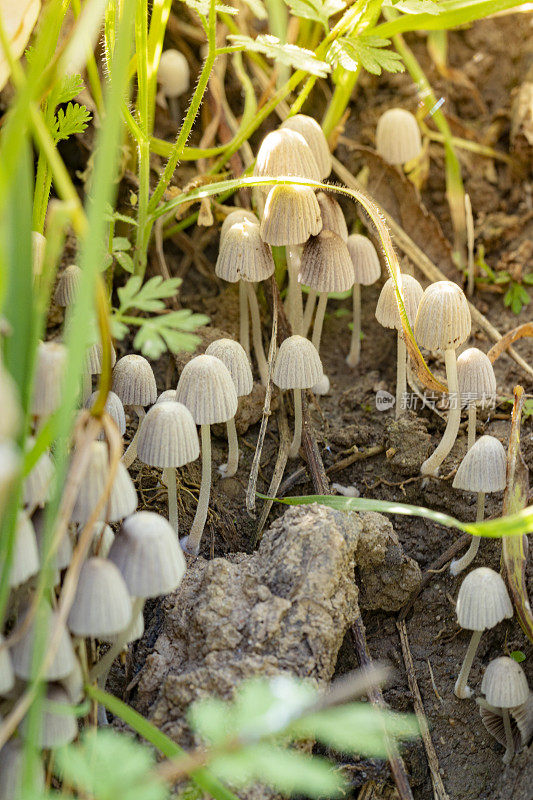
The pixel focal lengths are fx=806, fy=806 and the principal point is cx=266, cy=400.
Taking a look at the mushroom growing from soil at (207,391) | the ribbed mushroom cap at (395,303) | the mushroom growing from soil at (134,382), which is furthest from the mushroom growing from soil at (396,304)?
the mushroom growing from soil at (134,382)

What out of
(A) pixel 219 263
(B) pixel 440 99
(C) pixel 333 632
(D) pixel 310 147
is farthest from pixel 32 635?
(B) pixel 440 99

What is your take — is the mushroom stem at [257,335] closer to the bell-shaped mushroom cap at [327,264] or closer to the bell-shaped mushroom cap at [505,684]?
the bell-shaped mushroom cap at [327,264]

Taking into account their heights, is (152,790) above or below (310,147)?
below

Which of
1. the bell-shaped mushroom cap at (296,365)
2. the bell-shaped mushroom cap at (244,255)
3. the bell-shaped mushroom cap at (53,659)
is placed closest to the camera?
the bell-shaped mushroom cap at (53,659)

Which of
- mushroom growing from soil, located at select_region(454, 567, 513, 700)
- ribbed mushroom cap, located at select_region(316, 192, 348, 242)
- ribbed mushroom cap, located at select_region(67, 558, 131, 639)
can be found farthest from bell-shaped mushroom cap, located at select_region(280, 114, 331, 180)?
ribbed mushroom cap, located at select_region(67, 558, 131, 639)

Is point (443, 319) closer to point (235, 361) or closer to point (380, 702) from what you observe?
point (235, 361)

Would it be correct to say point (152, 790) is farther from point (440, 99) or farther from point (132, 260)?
point (440, 99)
